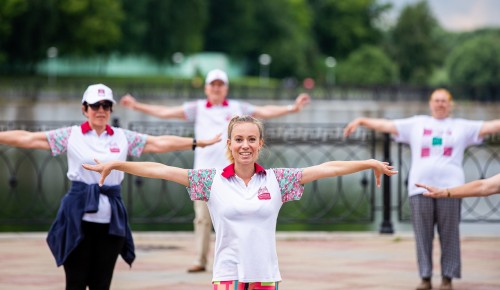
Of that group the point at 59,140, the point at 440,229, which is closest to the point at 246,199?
the point at 59,140

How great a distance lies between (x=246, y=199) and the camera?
5.97m

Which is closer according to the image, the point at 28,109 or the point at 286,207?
the point at 286,207

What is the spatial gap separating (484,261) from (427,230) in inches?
86.8

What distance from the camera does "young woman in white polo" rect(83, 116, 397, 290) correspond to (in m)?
5.92

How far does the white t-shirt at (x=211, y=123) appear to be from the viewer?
10594mm

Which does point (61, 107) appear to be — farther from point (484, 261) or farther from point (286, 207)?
point (484, 261)

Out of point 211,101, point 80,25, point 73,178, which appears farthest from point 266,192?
point 80,25

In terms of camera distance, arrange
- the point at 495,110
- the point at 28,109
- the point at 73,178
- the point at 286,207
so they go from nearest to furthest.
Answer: the point at 73,178 → the point at 286,207 → the point at 28,109 → the point at 495,110

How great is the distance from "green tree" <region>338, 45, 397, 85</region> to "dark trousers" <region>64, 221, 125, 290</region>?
92273mm

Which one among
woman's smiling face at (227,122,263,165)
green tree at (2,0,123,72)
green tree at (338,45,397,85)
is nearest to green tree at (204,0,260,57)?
green tree at (338,45,397,85)

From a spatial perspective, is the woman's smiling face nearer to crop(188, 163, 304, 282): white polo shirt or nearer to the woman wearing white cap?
crop(188, 163, 304, 282): white polo shirt

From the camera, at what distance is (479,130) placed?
10.0m

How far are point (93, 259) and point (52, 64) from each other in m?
80.3

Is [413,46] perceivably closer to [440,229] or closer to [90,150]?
[440,229]
